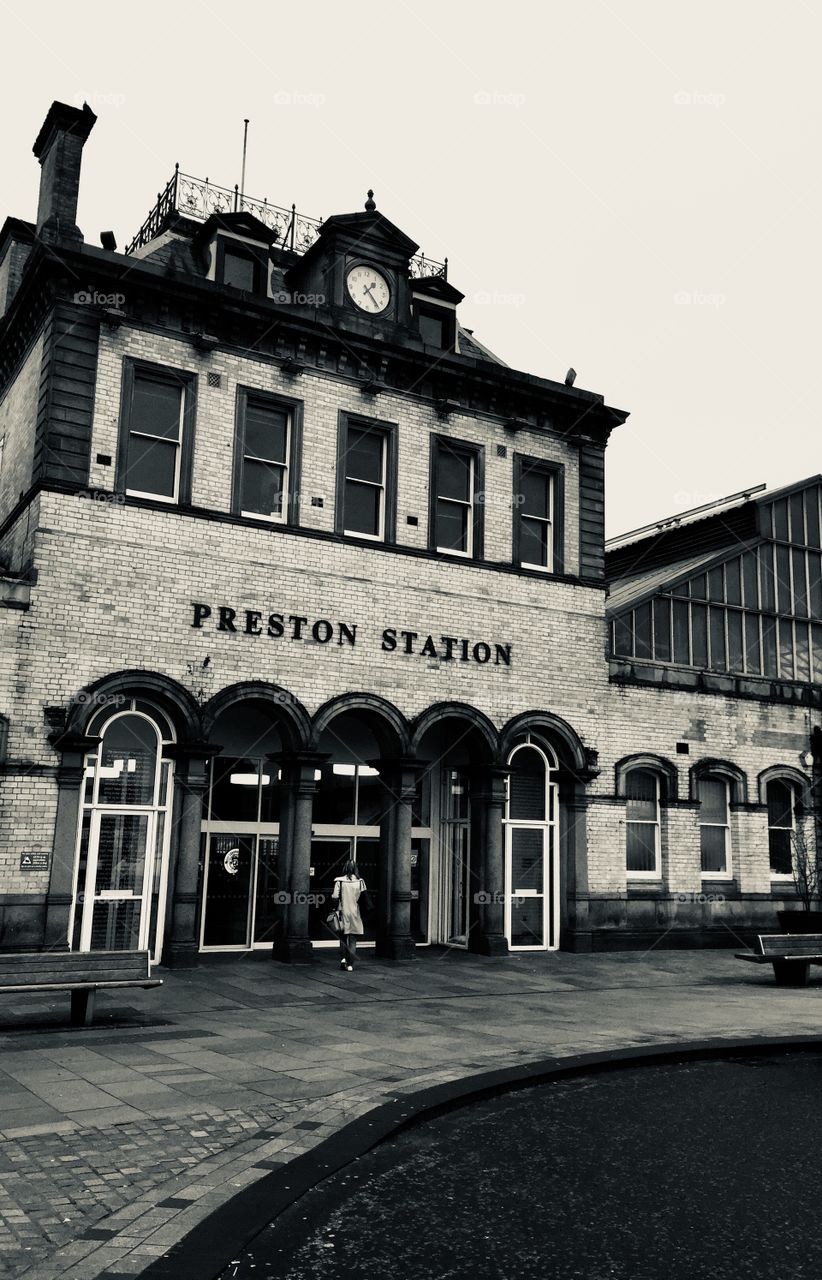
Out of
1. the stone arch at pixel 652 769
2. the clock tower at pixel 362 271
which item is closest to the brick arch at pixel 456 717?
the stone arch at pixel 652 769

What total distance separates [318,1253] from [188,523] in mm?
12223

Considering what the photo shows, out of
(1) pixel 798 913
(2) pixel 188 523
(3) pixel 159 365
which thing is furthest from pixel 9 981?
(1) pixel 798 913

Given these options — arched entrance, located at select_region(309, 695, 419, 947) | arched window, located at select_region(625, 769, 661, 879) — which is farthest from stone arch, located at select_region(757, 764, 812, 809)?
arched entrance, located at select_region(309, 695, 419, 947)

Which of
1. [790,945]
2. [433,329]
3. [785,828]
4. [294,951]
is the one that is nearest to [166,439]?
[433,329]

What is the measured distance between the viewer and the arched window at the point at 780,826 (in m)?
21.4

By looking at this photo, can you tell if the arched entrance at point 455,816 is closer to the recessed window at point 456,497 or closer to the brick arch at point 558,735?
the brick arch at point 558,735

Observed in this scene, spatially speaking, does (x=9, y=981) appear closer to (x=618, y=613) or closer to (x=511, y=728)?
(x=511, y=728)

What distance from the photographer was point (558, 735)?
18.8 metres

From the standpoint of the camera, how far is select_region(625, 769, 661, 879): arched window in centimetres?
1953

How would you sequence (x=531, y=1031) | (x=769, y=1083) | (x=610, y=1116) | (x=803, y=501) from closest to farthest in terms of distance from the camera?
1. (x=610, y=1116)
2. (x=769, y=1083)
3. (x=531, y=1031)
4. (x=803, y=501)

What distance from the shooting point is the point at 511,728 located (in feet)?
59.5

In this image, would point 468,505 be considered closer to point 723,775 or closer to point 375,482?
point 375,482

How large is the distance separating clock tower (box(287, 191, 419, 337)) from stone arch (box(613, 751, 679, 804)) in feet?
29.0

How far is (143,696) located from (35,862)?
2758 millimetres
